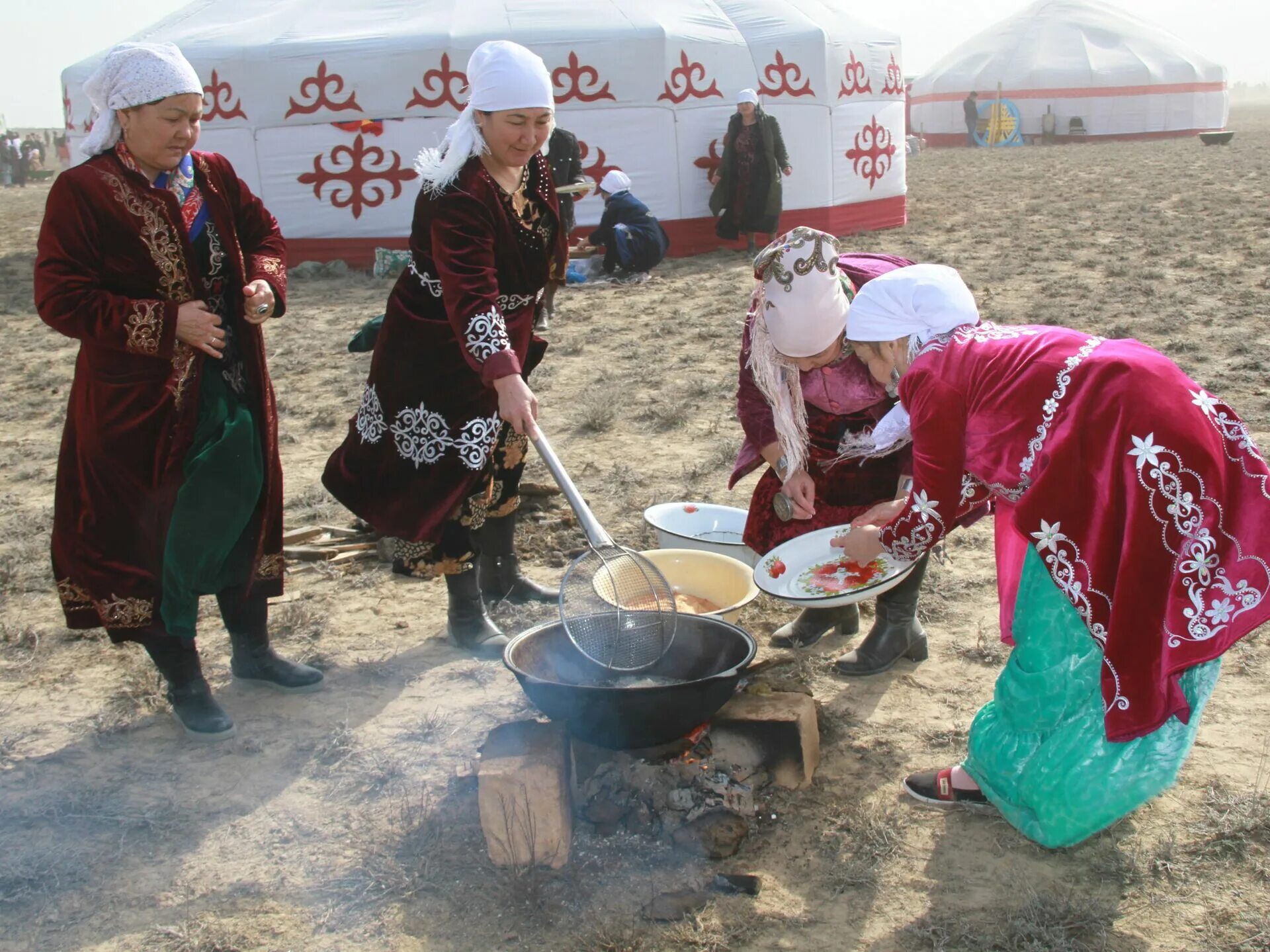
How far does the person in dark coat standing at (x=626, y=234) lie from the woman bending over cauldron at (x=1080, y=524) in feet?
27.1

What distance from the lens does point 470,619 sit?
3.54 meters

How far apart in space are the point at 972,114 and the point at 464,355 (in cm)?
3111

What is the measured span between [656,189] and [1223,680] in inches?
380

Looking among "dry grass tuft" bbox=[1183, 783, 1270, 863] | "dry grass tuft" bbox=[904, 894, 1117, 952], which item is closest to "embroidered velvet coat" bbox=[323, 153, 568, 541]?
"dry grass tuft" bbox=[904, 894, 1117, 952]

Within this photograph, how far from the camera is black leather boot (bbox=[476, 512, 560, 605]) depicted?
3.79 meters

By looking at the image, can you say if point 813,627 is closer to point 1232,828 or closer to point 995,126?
point 1232,828

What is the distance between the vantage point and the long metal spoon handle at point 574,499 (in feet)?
8.70

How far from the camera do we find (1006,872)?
7.98 feet

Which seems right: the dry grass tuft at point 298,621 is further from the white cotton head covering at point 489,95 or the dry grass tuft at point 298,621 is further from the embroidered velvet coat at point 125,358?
the white cotton head covering at point 489,95

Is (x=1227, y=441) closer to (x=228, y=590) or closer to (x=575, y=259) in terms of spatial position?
(x=228, y=590)

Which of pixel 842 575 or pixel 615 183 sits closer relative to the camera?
pixel 842 575

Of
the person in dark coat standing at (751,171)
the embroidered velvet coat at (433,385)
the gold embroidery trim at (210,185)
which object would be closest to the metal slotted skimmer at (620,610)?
the embroidered velvet coat at (433,385)

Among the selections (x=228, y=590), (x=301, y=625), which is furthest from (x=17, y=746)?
(x=301, y=625)

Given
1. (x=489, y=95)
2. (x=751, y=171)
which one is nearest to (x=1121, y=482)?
(x=489, y=95)
